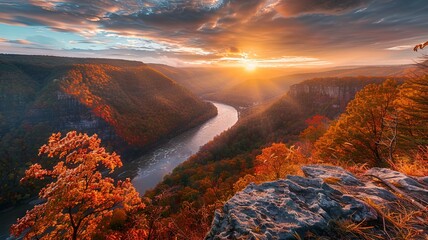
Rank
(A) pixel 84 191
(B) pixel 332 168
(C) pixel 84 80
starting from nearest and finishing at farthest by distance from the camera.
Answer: (B) pixel 332 168, (A) pixel 84 191, (C) pixel 84 80

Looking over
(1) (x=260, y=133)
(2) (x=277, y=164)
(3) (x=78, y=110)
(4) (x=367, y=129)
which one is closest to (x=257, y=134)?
(1) (x=260, y=133)

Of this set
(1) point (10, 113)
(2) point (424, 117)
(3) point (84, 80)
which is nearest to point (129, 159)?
(1) point (10, 113)

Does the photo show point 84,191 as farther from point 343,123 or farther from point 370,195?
point 343,123

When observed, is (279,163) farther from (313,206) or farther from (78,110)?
(78,110)

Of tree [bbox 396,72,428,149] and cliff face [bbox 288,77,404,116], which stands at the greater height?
tree [bbox 396,72,428,149]

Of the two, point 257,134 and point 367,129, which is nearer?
point 367,129

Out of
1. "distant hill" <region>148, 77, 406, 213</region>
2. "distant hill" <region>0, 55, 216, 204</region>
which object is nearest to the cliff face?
"distant hill" <region>148, 77, 406, 213</region>

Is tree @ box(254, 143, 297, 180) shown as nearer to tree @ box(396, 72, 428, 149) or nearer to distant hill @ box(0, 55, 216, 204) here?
tree @ box(396, 72, 428, 149)
